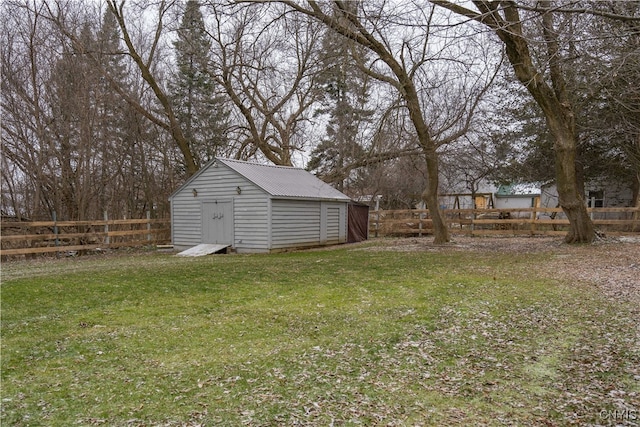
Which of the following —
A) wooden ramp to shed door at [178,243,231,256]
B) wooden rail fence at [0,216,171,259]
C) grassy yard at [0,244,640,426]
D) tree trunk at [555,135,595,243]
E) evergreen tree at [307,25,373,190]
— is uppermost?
evergreen tree at [307,25,373,190]

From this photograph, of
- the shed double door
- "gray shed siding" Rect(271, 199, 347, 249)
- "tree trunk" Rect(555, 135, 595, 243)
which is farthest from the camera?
the shed double door

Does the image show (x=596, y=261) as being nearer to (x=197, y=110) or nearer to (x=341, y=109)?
(x=341, y=109)

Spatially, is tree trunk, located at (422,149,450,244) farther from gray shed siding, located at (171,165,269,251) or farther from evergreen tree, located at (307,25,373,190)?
gray shed siding, located at (171,165,269,251)

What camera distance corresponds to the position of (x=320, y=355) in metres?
4.19

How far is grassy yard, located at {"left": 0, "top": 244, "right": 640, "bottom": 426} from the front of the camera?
307 cm

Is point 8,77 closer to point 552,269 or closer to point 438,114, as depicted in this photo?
point 438,114

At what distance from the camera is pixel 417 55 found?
468 inches

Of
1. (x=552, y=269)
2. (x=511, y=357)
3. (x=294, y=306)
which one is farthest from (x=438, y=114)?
(x=511, y=357)

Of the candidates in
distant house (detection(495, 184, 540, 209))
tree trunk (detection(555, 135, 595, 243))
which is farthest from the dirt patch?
distant house (detection(495, 184, 540, 209))

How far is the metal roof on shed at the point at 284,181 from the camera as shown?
14758 mm

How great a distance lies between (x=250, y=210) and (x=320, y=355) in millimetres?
10740

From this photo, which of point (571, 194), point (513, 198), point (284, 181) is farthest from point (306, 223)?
point (513, 198)

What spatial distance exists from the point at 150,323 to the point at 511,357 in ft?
13.7

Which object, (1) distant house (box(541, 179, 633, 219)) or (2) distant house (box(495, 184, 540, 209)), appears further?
(2) distant house (box(495, 184, 540, 209))
